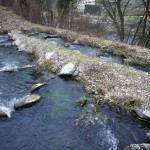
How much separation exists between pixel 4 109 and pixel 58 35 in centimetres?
958

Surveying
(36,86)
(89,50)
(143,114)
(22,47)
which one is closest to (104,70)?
(36,86)

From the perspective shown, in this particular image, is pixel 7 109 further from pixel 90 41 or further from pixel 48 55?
pixel 90 41

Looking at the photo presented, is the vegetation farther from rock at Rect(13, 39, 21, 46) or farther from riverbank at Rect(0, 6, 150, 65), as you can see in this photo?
rock at Rect(13, 39, 21, 46)

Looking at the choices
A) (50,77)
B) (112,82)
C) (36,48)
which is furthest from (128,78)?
(36,48)

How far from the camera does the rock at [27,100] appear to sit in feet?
23.1

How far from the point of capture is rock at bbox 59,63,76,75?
9422 mm

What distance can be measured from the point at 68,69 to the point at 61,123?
11.4 ft

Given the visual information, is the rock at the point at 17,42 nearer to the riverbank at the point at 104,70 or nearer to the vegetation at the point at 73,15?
the riverbank at the point at 104,70

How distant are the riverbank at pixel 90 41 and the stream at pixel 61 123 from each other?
176 inches

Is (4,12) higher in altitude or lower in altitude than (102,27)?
higher

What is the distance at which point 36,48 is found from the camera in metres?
12.4

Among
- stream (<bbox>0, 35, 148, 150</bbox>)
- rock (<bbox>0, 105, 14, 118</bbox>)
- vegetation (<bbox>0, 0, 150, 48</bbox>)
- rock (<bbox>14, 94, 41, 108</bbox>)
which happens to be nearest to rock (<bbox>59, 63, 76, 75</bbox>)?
stream (<bbox>0, 35, 148, 150</bbox>)

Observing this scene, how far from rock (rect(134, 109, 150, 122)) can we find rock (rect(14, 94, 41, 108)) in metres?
2.92

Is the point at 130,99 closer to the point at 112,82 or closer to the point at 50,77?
the point at 112,82
